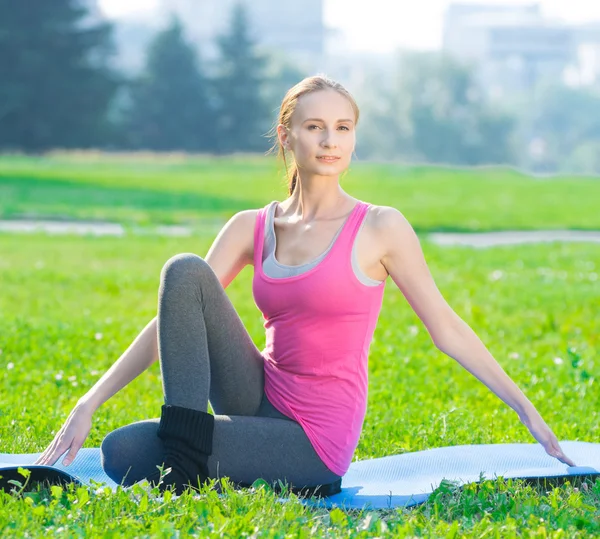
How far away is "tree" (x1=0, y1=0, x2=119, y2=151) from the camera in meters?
36.9

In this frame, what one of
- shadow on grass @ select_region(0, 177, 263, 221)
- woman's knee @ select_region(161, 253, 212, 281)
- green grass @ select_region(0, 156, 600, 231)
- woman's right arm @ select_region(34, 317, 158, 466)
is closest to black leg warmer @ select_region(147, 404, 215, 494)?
woman's right arm @ select_region(34, 317, 158, 466)

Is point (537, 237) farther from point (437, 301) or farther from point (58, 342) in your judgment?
point (437, 301)

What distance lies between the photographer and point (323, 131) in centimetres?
334

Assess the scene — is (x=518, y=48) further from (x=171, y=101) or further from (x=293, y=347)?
(x=293, y=347)

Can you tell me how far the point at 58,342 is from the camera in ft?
19.9

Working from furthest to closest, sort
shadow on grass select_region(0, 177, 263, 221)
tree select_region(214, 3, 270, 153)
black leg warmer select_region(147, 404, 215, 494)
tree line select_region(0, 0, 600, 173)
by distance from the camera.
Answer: tree select_region(214, 3, 270, 153)
tree line select_region(0, 0, 600, 173)
shadow on grass select_region(0, 177, 263, 221)
black leg warmer select_region(147, 404, 215, 494)

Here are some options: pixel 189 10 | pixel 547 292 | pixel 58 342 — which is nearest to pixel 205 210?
pixel 547 292

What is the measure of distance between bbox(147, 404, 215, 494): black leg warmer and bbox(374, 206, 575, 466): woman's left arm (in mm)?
732

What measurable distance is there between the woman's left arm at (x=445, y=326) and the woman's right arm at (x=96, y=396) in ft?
2.54

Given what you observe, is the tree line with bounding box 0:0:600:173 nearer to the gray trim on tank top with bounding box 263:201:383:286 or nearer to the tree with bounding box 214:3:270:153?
the tree with bounding box 214:3:270:153

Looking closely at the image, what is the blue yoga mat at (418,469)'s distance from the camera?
3.29m

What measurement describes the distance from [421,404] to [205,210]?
480 inches

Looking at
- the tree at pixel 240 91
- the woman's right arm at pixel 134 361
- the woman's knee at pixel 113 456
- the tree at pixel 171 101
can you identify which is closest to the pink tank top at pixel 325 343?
the woman's right arm at pixel 134 361

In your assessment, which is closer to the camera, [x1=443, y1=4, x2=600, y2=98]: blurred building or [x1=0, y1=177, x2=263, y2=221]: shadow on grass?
[x1=0, y1=177, x2=263, y2=221]: shadow on grass
